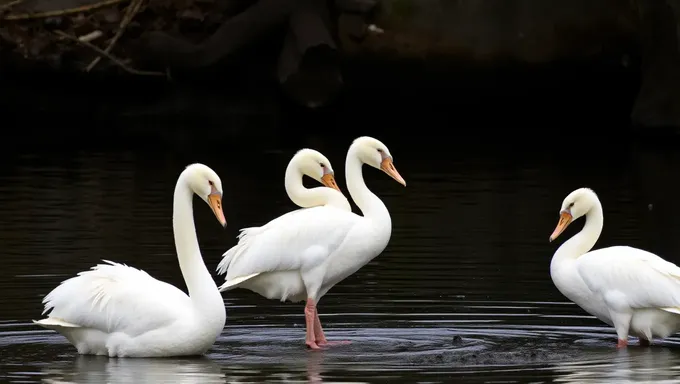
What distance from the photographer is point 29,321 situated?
11.4 m

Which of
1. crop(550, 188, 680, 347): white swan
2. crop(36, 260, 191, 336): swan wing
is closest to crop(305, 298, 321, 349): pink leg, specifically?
crop(36, 260, 191, 336): swan wing

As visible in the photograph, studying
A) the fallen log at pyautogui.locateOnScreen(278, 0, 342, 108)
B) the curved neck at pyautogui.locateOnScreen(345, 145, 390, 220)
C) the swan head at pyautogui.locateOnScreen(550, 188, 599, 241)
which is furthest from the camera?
the fallen log at pyautogui.locateOnScreen(278, 0, 342, 108)

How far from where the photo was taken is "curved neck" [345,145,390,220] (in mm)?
11656

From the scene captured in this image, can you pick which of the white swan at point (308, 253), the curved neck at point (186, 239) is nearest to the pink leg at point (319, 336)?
the white swan at point (308, 253)

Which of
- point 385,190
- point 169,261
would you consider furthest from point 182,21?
point 169,261

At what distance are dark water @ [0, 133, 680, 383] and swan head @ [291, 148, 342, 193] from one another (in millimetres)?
1022

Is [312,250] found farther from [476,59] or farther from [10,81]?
[10,81]

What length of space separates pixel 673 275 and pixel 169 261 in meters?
4.89

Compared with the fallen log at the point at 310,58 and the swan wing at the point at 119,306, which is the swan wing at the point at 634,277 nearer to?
the swan wing at the point at 119,306

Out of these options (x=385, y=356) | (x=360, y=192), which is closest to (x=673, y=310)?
(x=385, y=356)

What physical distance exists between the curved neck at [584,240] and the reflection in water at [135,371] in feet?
9.25

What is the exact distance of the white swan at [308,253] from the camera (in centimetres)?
1127

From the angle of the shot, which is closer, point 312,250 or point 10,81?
point 312,250

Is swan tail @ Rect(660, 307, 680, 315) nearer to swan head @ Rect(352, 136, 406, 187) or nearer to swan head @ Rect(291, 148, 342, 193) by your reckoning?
swan head @ Rect(352, 136, 406, 187)
